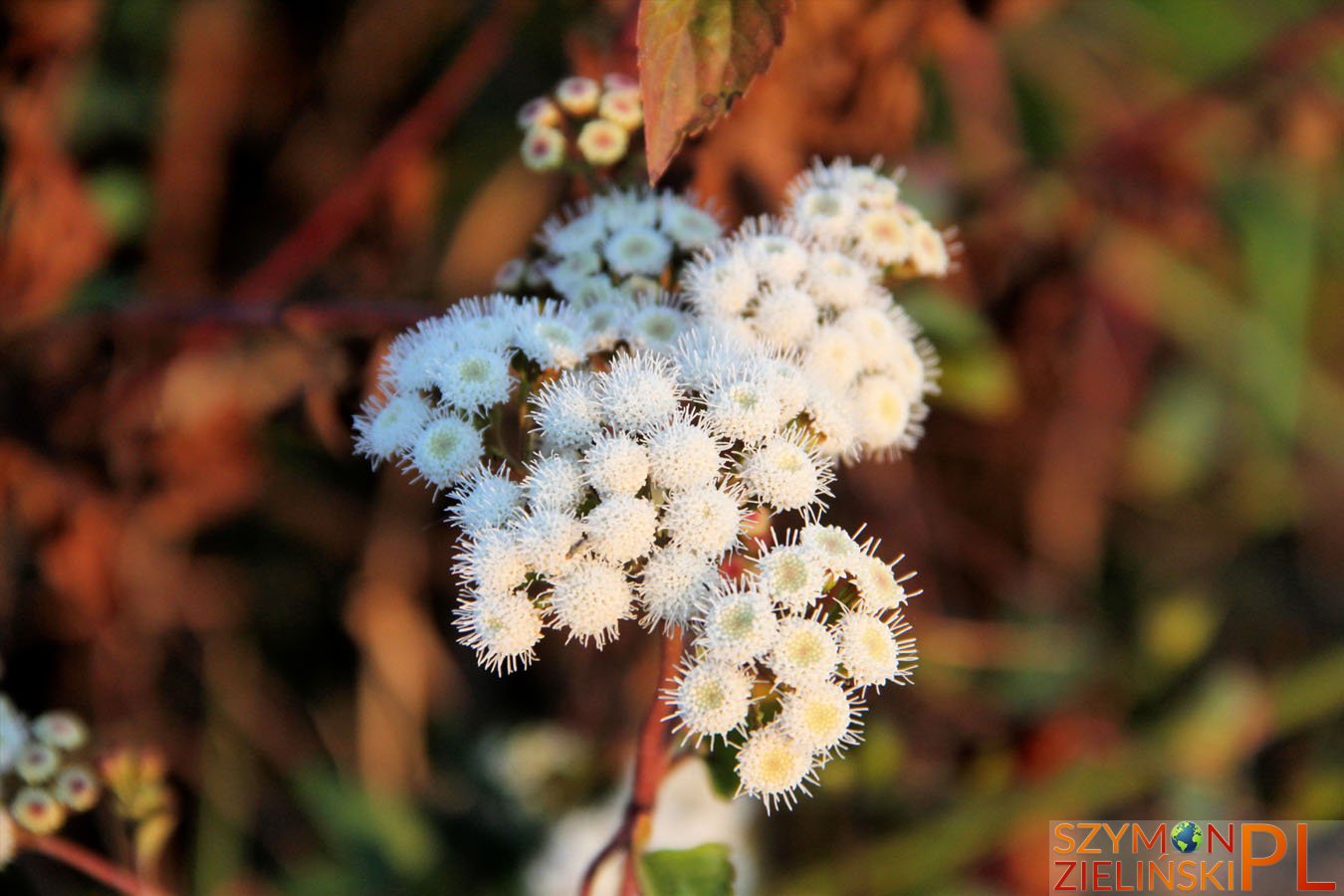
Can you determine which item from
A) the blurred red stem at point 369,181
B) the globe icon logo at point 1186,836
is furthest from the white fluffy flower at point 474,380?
the globe icon logo at point 1186,836

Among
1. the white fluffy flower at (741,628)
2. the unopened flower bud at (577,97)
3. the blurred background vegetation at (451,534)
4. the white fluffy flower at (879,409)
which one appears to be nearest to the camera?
the white fluffy flower at (741,628)

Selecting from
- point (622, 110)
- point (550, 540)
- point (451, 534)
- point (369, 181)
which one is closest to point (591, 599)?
point (550, 540)

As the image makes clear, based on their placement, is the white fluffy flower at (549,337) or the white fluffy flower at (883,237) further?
the white fluffy flower at (883,237)

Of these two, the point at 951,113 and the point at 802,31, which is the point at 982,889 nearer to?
the point at 802,31

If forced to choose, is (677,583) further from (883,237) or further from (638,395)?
(883,237)

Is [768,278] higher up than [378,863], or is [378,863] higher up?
[768,278]

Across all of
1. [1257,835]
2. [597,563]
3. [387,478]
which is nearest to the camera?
[597,563]

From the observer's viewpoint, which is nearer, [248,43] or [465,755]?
[465,755]

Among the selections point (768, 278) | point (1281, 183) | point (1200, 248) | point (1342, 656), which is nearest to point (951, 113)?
point (1200, 248)

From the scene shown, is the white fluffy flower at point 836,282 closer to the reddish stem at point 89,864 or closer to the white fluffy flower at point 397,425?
the white fluffy flower at point 397,425
